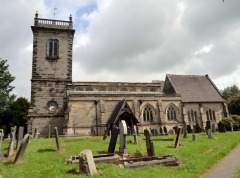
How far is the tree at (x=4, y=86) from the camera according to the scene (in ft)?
161

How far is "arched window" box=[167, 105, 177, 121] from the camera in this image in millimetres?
36819

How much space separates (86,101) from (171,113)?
13.4 m

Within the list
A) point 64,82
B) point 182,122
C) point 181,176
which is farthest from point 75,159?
point 182,122

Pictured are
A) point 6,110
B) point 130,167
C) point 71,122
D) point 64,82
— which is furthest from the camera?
point 6,110

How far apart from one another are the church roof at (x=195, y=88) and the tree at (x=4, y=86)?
32602 millimetres

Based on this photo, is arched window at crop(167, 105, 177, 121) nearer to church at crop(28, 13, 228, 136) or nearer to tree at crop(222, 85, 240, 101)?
church at crop(28, 13, 228, 136)

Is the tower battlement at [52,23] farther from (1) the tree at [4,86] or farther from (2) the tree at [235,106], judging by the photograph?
(2) the tree at [235,106]

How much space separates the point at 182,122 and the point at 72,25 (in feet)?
75.6

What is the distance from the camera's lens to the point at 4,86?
4953 centimetres

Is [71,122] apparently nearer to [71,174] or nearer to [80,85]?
[80,85]

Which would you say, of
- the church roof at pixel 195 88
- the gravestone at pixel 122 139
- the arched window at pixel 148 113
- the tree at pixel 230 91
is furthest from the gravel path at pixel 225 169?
the tree at pixel 230 91

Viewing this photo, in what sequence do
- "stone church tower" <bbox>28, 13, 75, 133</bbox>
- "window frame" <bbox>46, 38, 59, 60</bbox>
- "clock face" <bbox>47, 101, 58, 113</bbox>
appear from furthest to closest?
1. "window frame" <bbox>46, 38, 59, 60</bbox>
2. "clock face" <bbox>47, 101, 58, 113</bbox>
3. "stone church tower" <bbox>28, 13, 75, 133</bbox>

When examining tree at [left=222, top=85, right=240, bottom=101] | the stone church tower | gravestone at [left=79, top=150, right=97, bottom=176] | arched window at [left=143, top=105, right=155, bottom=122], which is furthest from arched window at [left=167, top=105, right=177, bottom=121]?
tree at [left=222, top=85, right=240, bottom=101]

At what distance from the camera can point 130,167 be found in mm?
9766
